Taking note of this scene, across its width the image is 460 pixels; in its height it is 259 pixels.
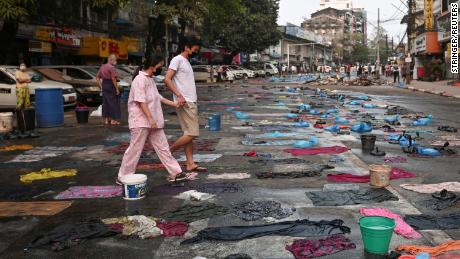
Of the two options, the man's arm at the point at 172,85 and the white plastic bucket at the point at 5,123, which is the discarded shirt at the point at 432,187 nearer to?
the man's arm at the point at 172,85

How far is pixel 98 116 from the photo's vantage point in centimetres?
1642

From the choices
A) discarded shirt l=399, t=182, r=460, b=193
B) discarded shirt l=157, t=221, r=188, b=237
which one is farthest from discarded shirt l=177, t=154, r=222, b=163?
discarded shirt l=157, t=221, r=188, b=237

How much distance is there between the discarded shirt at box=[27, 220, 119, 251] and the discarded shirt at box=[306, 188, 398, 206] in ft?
8.05

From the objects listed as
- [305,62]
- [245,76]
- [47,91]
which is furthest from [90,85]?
[305,62]

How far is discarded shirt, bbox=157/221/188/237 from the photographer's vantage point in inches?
197

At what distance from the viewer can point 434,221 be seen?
205 inches

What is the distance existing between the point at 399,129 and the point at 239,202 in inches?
313

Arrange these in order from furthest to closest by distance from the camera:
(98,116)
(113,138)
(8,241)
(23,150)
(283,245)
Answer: (98,116), (113,138), (23,150), (8,241), (283,245)

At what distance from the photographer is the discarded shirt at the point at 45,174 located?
766 centimetres

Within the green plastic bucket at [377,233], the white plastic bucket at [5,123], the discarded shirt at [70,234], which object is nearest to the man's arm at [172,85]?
the discarded shirt at [70,234]

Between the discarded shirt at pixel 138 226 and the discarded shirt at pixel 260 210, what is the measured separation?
974 mm

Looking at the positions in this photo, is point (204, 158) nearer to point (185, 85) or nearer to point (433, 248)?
point (185, 85)

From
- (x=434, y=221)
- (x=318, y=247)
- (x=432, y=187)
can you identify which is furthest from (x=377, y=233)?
(x=432, y=187)

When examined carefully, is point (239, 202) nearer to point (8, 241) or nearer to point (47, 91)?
point (8, 241)
